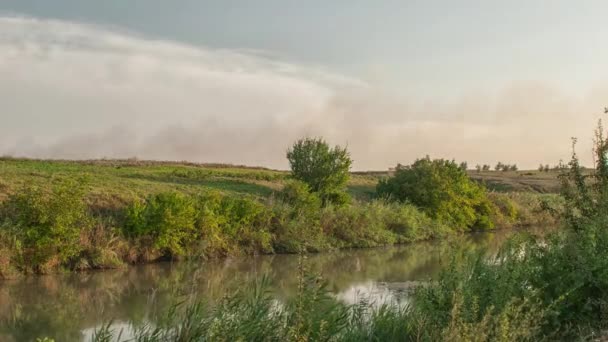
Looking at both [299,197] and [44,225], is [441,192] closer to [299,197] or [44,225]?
A: [299,197]

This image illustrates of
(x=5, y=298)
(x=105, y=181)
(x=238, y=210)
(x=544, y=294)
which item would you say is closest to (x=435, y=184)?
(x=238, y=210)

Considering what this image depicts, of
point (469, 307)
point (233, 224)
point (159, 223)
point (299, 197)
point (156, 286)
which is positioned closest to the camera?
point (469, 307)

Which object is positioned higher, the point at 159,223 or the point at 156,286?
the point at 159,223

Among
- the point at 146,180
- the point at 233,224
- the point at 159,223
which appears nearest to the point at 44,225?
the point at 159,223

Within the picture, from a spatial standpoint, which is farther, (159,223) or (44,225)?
(159,223)

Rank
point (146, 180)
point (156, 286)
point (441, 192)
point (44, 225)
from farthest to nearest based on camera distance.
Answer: point (441, 192)
point (146, 180)
point (44, 225)
point (156, 286)

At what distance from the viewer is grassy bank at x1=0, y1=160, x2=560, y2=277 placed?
22.1 m

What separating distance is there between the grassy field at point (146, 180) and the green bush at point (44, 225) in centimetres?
169

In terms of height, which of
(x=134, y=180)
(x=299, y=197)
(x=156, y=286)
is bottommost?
(x=156, y=286)

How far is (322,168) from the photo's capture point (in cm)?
3844

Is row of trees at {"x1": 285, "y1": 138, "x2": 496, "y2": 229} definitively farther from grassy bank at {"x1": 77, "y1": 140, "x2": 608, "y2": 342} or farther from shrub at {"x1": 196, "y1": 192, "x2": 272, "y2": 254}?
grassy bank at {"x1": 77, "y1": 140, "x2": 608, "y2": 342}

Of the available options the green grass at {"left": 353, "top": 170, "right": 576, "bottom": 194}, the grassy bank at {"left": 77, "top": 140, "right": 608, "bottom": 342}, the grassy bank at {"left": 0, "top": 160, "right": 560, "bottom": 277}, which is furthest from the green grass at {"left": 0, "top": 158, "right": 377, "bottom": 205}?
the green grass at {"left": 353, "top": 170, "right": 576, "bottom": 194}

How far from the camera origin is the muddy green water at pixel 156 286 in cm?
1395

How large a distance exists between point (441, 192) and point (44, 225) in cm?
2658
